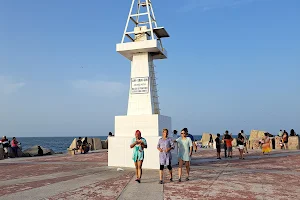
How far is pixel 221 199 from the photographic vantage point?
652 centimetres

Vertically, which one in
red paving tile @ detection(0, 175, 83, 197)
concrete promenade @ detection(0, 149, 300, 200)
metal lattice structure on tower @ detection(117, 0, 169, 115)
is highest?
metal lattice structure on tower @ detection(117, 0, 169, 115)

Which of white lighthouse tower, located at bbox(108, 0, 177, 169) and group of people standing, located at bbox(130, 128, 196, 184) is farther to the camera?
white lighthouse tower, located at bbox(108, 0, 177, 169)

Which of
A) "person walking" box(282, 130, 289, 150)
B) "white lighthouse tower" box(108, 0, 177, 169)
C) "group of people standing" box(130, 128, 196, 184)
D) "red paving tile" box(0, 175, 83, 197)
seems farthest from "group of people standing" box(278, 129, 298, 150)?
"red paving tile" box(0, 175, 83, 197)

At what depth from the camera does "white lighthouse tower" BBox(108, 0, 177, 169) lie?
1255cm

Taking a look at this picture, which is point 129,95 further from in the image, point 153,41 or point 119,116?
point 153,41

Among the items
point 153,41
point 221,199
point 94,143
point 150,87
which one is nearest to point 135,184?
point 221,199

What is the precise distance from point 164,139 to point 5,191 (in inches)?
180

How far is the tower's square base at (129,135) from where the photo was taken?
1216 centimetres

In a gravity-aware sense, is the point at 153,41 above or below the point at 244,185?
above

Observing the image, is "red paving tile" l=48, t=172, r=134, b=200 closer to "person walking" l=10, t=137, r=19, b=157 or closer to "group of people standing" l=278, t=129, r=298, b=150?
"person walking" l=10, t=137, r=19, b=157

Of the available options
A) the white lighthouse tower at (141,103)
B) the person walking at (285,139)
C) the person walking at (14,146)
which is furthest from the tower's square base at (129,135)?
the person walking at (285,139)

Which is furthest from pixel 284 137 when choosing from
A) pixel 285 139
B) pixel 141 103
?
pixel 141 103

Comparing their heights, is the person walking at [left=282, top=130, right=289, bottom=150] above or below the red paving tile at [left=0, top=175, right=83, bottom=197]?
above

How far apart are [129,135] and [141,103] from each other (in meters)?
1.57
